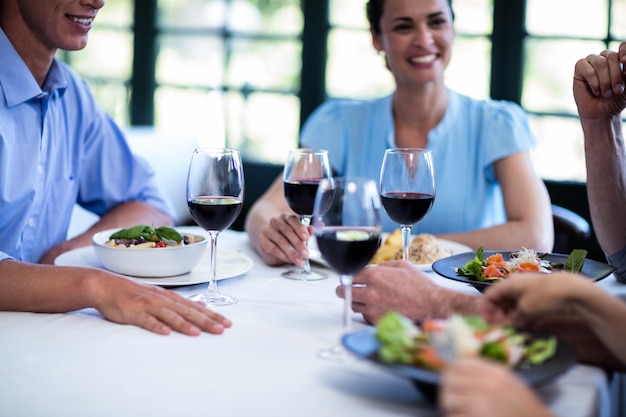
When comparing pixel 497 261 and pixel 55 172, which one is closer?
pixel 497 261

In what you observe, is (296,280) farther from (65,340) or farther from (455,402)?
(455,402)

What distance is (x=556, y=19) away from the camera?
416 cm

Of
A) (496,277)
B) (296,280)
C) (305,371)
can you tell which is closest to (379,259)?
(296,280)

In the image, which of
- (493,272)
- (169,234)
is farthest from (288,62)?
(493,272)

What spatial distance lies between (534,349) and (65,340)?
0.74 metres

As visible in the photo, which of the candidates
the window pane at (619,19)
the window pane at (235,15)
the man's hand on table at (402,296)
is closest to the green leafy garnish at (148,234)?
the man's hand on table at (402,296)

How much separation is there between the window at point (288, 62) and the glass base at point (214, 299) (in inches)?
123

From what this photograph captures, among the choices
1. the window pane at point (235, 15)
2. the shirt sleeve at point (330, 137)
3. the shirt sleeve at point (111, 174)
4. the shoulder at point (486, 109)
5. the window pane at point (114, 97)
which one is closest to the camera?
the shirt sleeve at point (111, 174)

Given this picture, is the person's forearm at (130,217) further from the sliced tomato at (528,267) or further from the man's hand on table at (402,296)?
the sliced tomato at (528,267)

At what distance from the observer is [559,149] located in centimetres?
429

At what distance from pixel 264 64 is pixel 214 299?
12.1ft

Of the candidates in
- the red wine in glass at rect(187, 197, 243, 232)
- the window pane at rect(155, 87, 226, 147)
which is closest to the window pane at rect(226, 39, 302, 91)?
the window pane at rect(155, 87, 226, 147)

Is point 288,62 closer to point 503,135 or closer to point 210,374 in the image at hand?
point 503,135

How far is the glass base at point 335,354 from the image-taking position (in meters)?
1.18
